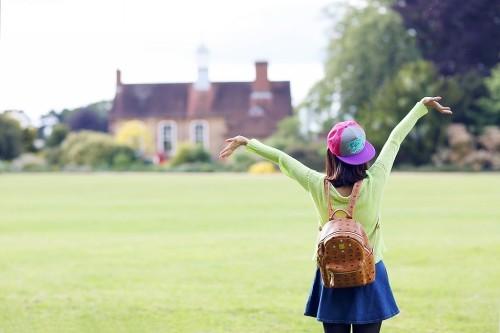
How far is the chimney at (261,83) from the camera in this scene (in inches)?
3164

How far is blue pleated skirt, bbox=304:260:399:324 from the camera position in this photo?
5.26 meters

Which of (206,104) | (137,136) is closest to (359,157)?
(137,136)

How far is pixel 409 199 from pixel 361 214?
2127cm

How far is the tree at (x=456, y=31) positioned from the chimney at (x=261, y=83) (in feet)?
77.7

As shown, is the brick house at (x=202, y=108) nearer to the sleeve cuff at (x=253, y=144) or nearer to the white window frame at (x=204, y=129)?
the white window frame at (x=204, y=129)

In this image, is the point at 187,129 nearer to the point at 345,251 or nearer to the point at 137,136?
the point at 137,136

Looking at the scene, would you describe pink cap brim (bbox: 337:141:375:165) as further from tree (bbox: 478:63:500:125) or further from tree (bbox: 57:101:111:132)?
tree (bbox: 57:101:111:132)

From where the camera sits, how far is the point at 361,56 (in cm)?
5875

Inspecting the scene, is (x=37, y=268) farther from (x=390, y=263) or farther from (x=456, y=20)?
(x=456, y=20)

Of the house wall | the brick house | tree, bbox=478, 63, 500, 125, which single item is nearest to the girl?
tree, bbox=478, 63, 500, 125

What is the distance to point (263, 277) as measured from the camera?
11.9 meters

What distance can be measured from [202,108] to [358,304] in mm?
75878

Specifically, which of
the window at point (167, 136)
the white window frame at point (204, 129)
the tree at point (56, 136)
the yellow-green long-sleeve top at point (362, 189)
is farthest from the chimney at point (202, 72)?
the yellow-green long-sleeve top at point (362, 189)

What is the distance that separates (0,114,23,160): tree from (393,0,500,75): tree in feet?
93.8
